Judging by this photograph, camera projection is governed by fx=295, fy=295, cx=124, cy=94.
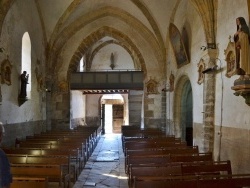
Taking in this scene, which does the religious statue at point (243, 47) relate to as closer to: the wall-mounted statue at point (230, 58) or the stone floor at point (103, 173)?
the wall-mounted statue at point (230, 58)

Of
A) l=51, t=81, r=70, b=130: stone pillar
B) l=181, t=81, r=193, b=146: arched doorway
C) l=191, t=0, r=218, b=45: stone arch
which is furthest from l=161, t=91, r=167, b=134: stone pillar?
l=191, t=0, r=218, b=45: stone arch

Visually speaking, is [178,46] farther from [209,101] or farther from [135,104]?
[135,104]

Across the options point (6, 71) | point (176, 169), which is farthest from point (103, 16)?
point (176, 169)

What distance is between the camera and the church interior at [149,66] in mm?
7777

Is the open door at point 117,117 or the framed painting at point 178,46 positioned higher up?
the framed painting at point 178,46

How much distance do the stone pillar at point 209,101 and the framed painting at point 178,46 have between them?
2.41 m

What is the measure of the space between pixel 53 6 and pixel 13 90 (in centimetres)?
546

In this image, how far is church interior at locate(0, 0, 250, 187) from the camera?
778cm

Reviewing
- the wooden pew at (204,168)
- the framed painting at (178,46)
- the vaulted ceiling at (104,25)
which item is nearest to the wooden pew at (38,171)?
the wooden pew at (204,168)

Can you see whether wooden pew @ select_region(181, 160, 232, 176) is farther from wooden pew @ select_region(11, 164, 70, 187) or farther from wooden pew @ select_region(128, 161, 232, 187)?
wooden pew @ select_region(11, 164, 70, 187)

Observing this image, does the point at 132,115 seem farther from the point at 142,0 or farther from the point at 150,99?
the point at 142,0

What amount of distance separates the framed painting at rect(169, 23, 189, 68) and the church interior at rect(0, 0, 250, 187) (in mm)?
57

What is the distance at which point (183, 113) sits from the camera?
14438 millimetres

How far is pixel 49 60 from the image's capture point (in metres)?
16.8
